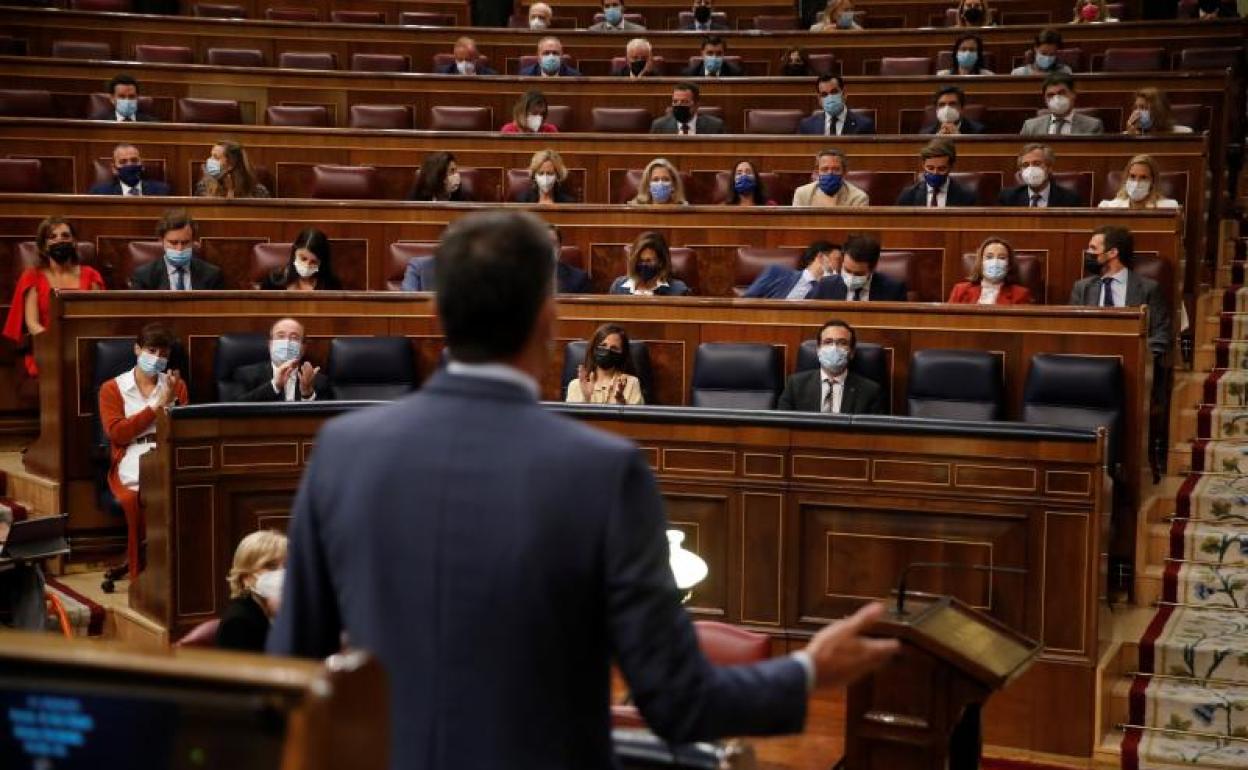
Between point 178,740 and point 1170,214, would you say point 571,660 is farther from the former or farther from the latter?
point 1170,214

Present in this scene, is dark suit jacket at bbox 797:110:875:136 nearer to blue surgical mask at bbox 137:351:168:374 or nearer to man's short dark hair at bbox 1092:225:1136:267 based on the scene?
man's short dark hair at bbox 1092:225:1136:267

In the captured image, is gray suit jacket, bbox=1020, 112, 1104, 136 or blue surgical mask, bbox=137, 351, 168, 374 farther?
gray suit jacket, bbox=1020, 112, 1104, 136

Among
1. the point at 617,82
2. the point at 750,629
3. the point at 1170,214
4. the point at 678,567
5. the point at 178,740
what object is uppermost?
the point at 617,82

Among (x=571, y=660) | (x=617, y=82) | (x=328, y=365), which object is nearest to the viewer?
(x=571, y=660)

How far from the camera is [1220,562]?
429 cm

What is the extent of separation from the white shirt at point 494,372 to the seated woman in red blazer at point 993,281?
3.77 metres

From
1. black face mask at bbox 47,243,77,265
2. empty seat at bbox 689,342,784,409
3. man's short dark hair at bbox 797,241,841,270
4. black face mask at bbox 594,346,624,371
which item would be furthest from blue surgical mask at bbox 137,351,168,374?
man's short dark hair at bbox 797,241,841,270

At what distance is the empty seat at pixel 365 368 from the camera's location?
4715 millimetres

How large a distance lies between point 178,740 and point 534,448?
351mm

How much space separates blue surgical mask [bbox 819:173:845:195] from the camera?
5738mm

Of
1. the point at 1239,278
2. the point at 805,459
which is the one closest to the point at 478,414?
the point at 805,459

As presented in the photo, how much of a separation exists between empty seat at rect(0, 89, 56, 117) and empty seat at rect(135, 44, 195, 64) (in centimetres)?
88

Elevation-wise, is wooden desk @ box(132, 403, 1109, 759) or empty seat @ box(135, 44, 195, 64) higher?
empty seat @ box(135, 44, 195, 64)

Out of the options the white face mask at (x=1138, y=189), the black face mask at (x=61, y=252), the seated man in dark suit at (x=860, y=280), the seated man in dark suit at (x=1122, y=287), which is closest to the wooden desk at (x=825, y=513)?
the seated man in dark suit at (x=860, y=280)
